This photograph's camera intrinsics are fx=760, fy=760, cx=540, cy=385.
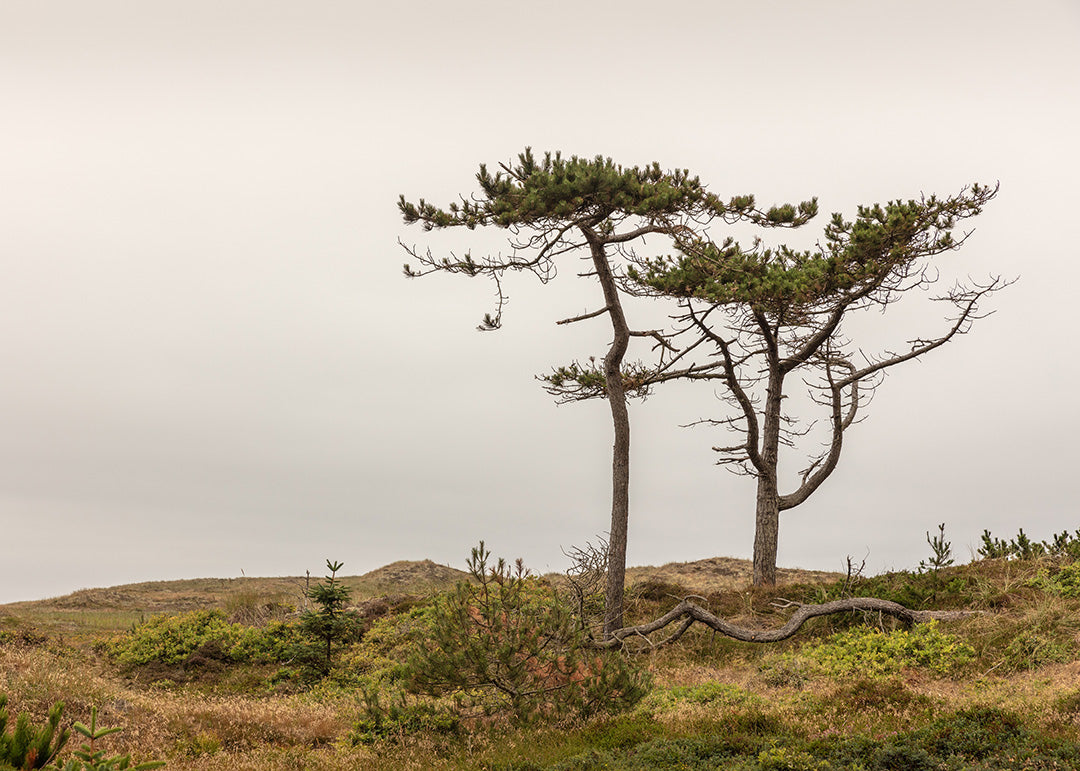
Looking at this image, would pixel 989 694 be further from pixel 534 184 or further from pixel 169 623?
pixel 169 623

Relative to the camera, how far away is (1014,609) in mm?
16031

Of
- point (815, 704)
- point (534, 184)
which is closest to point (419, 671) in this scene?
point (815, 704)

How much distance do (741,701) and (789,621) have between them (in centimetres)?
519

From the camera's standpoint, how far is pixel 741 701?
1251 cm

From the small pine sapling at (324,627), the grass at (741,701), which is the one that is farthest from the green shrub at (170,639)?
the small pine sapling at (324,627)

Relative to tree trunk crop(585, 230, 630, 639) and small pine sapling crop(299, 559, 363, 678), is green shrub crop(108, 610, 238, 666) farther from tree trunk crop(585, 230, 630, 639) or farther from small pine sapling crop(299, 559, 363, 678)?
tree trunk crop(585, 230, 630, 639)

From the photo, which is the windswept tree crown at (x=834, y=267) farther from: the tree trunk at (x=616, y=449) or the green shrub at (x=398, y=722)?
the green shrub at (x=398, y=722)

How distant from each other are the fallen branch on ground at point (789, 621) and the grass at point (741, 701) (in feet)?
1.20

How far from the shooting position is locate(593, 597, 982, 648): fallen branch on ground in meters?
16.4

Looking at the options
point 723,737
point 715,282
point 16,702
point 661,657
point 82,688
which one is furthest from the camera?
point 715,282

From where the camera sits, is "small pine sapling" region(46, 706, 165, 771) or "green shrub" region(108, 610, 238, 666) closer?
"small pine sapling" region(46, 706, 165, 771)

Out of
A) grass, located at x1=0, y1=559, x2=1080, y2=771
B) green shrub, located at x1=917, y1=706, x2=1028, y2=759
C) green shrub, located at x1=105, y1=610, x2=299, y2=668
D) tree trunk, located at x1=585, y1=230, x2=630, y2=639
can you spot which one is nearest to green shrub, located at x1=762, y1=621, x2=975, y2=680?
grass, located at x1=0, y1=559, x2=1080, y2=771

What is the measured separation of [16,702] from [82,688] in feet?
5.20

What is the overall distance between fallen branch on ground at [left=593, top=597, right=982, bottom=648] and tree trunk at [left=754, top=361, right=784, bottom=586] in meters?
5.65
